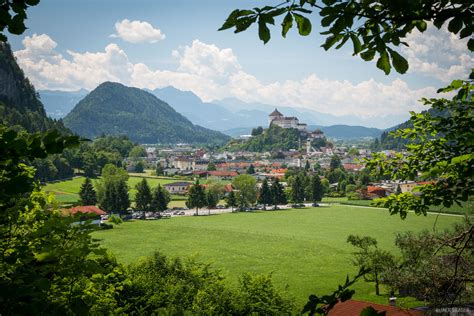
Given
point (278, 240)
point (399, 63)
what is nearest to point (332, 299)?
point (399, 63)

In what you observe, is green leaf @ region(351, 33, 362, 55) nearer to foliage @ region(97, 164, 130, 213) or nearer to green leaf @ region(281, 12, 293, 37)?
green leaf @ region(281, 12, 293, 37)

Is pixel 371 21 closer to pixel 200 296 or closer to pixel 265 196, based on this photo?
pixel 200 296

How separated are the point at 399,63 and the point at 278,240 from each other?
1971 inches

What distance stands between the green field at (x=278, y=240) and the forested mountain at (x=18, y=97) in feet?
258

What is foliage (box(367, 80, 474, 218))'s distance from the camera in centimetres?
534

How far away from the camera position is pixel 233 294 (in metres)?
16.5

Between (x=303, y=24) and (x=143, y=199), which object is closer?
(x=303, y=24)

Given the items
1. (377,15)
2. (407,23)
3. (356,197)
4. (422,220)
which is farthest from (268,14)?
(356,197)

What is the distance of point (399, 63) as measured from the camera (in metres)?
2.62

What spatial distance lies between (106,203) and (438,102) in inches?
2750

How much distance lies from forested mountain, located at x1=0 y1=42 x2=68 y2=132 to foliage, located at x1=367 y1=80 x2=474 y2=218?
420 ft

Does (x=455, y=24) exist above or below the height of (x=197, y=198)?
above

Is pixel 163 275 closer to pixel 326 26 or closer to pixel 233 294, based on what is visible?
pixel 233 294

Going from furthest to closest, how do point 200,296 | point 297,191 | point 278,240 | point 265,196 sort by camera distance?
1. point 297,191
2. point 265,196
3. point 278,240
4. point 200,296
